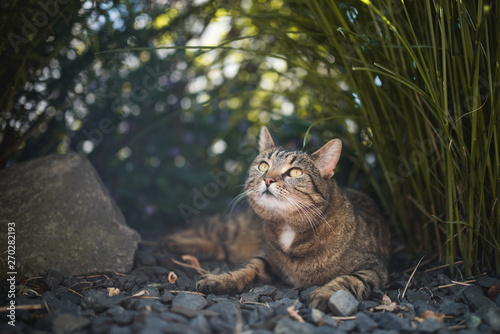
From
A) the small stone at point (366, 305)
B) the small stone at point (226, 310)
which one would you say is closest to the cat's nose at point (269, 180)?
the small stone at point (226, 310)

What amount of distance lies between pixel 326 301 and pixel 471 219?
874mm

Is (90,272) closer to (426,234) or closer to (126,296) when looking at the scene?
(126,296)

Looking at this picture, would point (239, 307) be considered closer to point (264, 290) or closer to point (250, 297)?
point (250, 297)

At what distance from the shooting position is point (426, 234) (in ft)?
7.74

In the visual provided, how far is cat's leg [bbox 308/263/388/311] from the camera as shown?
1.65 m

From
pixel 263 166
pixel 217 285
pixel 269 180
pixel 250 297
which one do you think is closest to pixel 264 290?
pixel 250 297

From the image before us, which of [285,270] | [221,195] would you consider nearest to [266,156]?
[285,270]

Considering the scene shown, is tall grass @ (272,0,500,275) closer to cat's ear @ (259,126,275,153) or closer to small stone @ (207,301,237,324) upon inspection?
cat's ear @ (259,126,275,153)

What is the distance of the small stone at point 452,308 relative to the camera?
1640mm

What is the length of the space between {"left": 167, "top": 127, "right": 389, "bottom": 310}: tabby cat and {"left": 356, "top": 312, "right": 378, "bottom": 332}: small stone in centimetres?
27

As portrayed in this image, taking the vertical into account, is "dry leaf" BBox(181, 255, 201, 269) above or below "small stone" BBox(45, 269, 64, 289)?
below

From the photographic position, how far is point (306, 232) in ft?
6.63

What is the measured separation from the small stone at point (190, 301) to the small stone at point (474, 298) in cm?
128

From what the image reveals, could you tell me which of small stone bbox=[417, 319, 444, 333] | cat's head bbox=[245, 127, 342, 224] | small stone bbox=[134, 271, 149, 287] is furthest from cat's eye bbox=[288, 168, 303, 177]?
small stone bbox=[134, 271, 149, 287]
